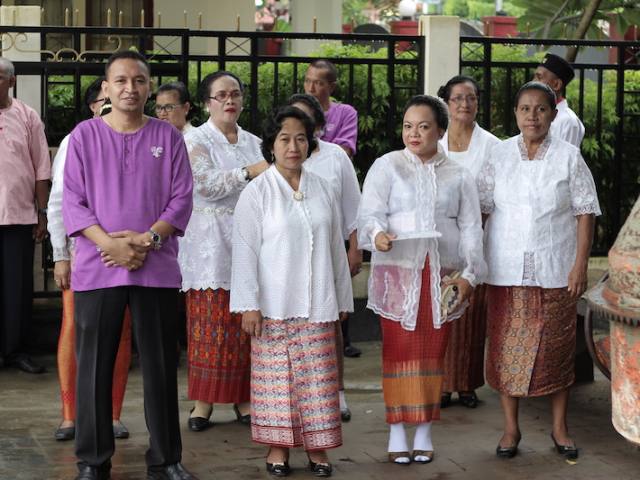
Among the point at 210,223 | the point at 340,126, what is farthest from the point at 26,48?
the point at 210,223

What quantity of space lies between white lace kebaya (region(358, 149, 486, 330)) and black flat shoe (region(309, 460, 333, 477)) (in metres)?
0.79

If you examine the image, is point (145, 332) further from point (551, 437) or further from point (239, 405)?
point (551, 437)

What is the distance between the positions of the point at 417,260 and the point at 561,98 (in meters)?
2.21

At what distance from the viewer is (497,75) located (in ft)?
34.6

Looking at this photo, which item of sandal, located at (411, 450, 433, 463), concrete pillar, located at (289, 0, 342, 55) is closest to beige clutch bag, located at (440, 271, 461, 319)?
sandal, located at (411, 450, 433, 463)

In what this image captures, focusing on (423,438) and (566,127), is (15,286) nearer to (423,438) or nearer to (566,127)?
(423,438)

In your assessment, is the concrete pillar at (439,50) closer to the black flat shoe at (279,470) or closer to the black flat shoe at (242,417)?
the black flat shoe at (242,417)

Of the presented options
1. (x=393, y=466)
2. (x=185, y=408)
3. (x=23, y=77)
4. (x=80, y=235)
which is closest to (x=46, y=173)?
(x=23, y=77)

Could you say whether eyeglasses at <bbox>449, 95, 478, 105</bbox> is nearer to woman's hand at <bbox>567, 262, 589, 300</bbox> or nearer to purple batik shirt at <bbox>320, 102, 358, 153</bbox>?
purple batik shirt at <bbox>320, 102, 358, 153</bbox>

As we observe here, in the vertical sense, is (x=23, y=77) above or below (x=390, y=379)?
above

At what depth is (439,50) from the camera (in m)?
9.91

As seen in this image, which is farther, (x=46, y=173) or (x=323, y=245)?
(x=46, y=173)

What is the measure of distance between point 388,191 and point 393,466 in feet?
4.41

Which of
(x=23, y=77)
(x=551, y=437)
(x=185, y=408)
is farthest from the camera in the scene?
(x=23, y=77)
